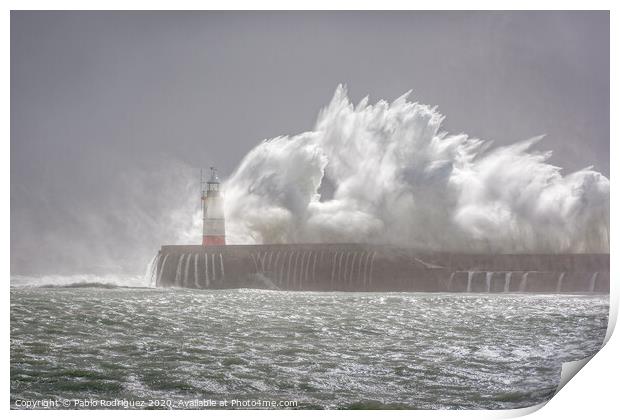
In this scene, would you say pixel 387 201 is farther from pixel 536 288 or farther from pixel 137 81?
pixel 137 81

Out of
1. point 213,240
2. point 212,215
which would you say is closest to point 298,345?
point 213,240

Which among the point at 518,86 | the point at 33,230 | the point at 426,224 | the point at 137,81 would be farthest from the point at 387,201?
the point at 33,230

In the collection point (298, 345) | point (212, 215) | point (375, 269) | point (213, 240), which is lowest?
point (298, 345)

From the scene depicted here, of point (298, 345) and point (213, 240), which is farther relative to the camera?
point (213, 240)

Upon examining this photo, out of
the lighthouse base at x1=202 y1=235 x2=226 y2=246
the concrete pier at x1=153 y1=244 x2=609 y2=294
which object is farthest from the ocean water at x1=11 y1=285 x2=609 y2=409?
the lighthouse base at x1=202 y1=235 x2=226 y2=246

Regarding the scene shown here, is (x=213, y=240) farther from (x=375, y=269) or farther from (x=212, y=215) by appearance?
(x=375, y=269)

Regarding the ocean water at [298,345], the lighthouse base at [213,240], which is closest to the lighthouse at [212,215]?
the lighthouse base at [213,240]

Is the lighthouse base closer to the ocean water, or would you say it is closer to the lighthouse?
the lighthouse
